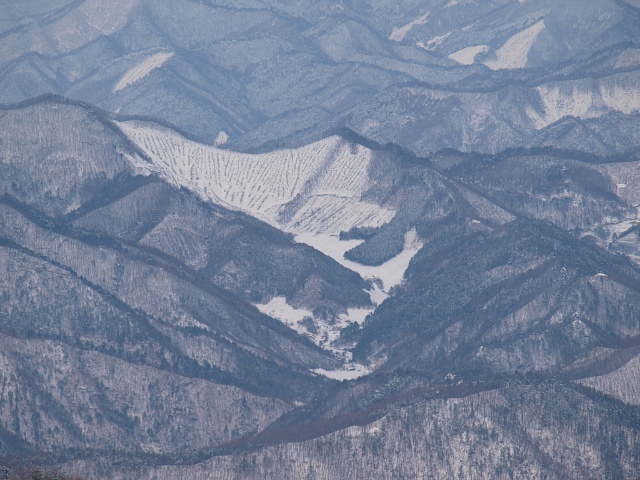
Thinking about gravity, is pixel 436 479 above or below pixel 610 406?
below

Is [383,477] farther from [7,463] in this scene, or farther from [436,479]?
[7,463]

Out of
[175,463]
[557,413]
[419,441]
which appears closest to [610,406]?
[557,413]

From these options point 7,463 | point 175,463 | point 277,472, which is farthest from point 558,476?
point 7,463

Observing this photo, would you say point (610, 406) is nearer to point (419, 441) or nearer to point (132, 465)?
point (419, 441)

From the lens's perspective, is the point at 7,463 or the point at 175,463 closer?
the point at 7,463

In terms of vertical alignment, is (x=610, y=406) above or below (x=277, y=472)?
above

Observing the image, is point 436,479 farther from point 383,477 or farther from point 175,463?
point 175,463

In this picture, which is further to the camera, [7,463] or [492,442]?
[492,442]

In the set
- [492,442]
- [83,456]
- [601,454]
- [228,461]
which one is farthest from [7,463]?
[601,454]
